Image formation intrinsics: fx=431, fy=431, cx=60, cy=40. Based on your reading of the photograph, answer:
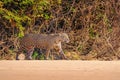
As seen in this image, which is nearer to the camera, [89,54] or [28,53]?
[28,53]

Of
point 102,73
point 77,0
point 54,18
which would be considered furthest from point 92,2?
point 102,73

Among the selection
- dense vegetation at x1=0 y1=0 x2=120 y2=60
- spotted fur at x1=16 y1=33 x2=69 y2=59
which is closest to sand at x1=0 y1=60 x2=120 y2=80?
spotted fur at x1=16 y1=33 x2=69 y2=59

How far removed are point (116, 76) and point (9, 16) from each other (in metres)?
3.54

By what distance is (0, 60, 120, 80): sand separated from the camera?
6.21m

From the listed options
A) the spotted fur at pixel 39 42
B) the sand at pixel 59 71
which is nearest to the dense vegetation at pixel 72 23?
the spotted fur at pixel 39 42

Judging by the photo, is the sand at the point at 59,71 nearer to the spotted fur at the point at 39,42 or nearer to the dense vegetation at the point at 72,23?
the spotted fur at the point at 39,42

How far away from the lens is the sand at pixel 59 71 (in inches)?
244

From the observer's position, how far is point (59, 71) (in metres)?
6.54

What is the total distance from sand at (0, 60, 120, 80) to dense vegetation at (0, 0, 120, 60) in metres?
2.37

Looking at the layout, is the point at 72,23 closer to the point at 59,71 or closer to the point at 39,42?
the point at 39,42

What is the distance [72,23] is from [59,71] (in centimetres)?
342

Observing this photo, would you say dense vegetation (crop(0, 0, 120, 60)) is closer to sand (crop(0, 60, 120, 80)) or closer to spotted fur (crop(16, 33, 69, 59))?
spotted fur (crop(16, 33, 69, 59))

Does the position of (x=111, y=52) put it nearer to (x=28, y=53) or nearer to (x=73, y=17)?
(x=73, y=17)

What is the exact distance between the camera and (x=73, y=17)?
9742 mm
